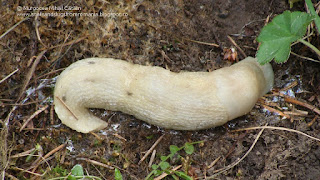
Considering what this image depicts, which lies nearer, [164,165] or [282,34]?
[282,34]

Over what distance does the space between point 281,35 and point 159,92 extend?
1.22 m

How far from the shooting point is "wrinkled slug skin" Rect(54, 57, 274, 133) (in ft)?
10.4

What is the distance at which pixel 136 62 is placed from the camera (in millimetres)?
3531

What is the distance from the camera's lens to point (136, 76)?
333 centimetres

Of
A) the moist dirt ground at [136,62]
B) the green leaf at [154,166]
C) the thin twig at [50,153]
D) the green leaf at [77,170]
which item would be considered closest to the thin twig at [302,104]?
the moist dirt ground at [136,62]

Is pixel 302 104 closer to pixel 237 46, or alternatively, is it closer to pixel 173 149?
pixel 237 46

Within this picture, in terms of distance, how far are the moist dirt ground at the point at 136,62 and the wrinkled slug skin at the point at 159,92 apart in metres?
0.16

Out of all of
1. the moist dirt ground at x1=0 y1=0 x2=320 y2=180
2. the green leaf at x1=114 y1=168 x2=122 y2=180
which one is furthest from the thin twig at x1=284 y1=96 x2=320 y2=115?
the green leaf at x1=114 y1=168 x2=122 y2=180

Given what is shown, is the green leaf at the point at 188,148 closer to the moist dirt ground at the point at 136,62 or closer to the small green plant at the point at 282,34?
the moist dirt ground at the point at 136,62

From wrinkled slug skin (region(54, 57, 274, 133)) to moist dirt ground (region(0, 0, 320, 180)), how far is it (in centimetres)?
16

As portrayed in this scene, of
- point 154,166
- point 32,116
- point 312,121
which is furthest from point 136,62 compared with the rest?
point 312,121

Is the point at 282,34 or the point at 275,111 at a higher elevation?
the point at 282,34

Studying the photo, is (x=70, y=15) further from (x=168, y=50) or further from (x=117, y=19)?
(x=168, y=50)

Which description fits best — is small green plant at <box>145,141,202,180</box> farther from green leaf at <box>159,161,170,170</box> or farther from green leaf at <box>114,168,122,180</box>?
green leaf at <box>114,168,122,180</box>
